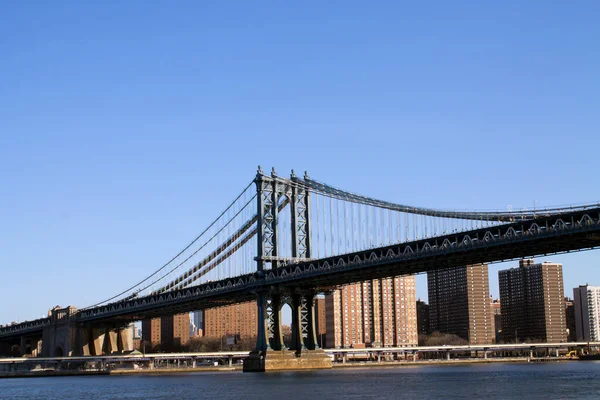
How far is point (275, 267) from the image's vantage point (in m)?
92.6

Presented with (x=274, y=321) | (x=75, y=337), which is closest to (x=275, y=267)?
(x=274, y=321)

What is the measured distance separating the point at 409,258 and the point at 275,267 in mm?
18550

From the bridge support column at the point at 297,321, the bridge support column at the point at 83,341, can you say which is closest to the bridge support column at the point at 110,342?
the bridge support column at the point at 83,341

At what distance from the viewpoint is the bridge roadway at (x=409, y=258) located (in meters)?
66.7

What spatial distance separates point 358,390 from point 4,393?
28194 millimetres

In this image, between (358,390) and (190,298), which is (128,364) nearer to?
(190,298)

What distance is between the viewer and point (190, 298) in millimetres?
104062

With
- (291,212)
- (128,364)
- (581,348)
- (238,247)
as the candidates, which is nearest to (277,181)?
(291,212)

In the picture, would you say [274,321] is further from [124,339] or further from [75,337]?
[124,339]

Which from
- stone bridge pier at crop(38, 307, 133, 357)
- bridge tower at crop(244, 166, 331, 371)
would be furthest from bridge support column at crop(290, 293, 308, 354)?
stone bridge pier at crop(38, 307, 133, 357)

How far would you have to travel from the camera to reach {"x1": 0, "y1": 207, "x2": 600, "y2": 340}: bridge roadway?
66688mm

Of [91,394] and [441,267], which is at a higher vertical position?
[441,267]

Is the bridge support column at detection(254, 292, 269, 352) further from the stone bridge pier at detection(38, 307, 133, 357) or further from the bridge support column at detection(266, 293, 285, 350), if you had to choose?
the stone bridge pier at detection(38, 307, 133, 357)

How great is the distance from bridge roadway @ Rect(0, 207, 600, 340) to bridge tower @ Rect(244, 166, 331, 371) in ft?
3.77
